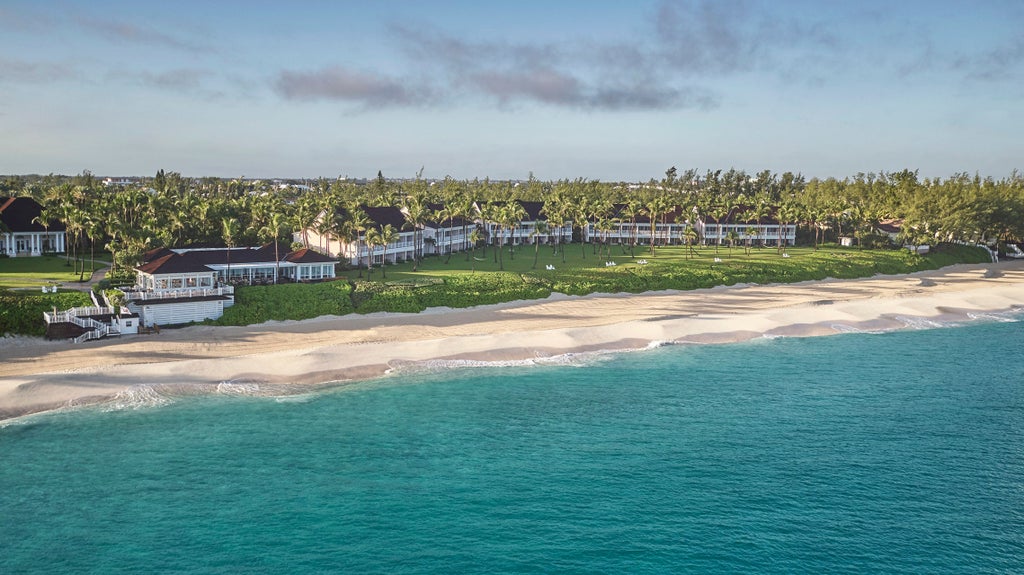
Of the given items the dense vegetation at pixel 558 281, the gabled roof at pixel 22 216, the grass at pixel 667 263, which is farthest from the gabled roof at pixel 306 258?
the gabled roof at pixel 22 216

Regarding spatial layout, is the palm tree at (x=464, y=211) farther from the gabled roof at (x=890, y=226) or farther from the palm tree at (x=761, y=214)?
the gabled roof at (x=890, y=226)

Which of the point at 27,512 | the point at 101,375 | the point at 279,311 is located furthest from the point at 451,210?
the point at 27,512

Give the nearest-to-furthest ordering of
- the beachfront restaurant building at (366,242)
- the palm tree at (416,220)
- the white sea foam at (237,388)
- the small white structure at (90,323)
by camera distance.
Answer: the white sea foam at (237,388) → the small white structure at (90,323) → the beachfront restaurant building at (366,242) → the palm tree at (416,220)

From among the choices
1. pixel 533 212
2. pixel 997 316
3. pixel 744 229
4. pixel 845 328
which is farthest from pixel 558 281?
pixel 744 229

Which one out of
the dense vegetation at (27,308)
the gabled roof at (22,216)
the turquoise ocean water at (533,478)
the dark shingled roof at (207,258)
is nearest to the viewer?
the turquoise ocean water at (533,478)

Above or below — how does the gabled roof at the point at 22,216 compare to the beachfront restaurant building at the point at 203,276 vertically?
above

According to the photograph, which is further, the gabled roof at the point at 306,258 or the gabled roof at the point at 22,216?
the gabled roof at the point at 22,216

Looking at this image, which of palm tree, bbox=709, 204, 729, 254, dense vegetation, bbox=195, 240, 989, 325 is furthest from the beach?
palm tree, bbox=709, 204, 729, 254

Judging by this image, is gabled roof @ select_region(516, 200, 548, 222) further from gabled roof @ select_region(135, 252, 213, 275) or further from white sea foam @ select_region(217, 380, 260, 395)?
white sea foam @ select_region(217, 380, 260, 395)
